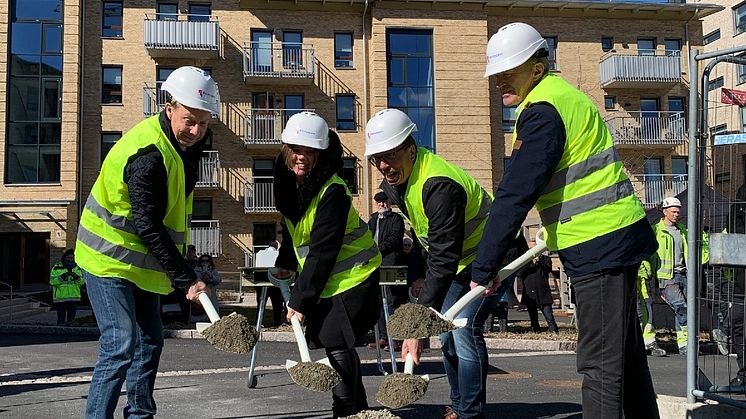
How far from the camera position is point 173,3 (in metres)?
29.7

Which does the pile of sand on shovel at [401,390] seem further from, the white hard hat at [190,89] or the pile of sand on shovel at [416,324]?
the white hard hat at [190,89]

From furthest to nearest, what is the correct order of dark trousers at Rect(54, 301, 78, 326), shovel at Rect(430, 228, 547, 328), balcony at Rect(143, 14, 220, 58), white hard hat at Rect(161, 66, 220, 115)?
1. balcony at Rect(143, 14, 220, 58)
2. dark trousers at Rect(54, 301, 78, 326)
3. white hard hat at Rect(161, 66, 220, 115)
4. shovel at Rect(430, 228, 547, 328)

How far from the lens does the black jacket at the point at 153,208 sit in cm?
384

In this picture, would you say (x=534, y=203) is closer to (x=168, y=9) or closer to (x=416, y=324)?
(x=416, y=324)

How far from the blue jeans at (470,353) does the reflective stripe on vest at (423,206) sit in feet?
0.77

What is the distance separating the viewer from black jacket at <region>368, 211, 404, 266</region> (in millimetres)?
9844

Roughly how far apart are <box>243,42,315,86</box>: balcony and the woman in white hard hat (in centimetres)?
2587

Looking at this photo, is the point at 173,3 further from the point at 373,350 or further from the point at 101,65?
the point at 373,350

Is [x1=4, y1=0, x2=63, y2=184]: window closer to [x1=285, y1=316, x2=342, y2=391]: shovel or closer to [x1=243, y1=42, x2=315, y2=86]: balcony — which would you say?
[x1=243, y1=42, x2=315, y2=86]: balcony

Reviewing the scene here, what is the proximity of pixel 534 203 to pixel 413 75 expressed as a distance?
2797cm

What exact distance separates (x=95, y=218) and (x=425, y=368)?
4599 mm

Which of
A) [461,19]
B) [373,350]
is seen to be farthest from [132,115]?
[373,350]

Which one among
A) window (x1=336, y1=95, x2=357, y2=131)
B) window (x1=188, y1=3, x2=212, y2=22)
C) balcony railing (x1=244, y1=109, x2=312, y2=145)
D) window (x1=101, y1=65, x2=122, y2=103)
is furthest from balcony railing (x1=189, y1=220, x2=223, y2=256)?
window (x1=188, y1=3, x2=212, y2=22)

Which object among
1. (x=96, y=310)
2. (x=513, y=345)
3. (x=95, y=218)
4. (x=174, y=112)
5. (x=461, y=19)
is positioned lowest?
(x=513, y=345)
